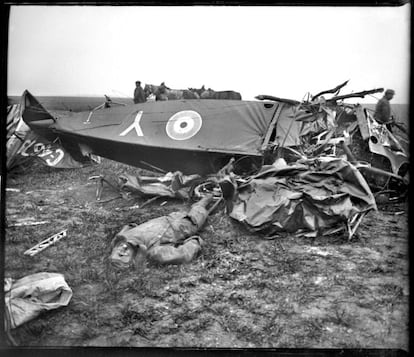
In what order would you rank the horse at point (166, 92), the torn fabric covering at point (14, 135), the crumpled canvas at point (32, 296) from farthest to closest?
the horse at point (166, 92) → the torn fabric covering at point (14, 135) → the crumpled canvas at point (32, 296)

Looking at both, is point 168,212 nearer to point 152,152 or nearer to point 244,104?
point 152,152

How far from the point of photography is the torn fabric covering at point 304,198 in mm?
2010

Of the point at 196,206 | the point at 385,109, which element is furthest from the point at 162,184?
the point at 385,109

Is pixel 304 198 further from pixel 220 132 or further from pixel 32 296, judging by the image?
pixel 32 296

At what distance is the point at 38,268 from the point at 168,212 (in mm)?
806

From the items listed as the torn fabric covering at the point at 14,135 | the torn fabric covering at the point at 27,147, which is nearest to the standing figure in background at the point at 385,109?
the torn fabric covering at the point at 27,147

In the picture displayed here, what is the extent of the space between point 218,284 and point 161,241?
41cm

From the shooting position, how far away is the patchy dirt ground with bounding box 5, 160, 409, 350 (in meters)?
1.90

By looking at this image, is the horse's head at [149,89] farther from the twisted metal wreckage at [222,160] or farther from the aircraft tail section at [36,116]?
the aircraft tail section at [36,116]

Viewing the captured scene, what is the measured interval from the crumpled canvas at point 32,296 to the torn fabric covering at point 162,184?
66cm

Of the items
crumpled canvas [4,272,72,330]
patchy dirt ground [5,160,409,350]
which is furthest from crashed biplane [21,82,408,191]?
crumpled canvas [4,272,72,330]

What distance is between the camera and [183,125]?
216cm

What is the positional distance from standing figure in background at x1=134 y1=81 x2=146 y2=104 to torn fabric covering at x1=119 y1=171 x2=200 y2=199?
47 cm

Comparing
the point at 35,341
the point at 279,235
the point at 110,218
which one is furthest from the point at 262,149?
the point at 35,341
